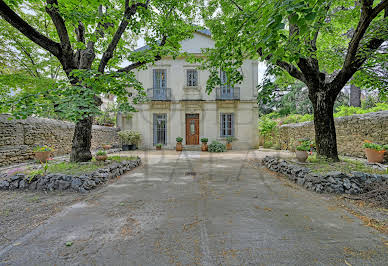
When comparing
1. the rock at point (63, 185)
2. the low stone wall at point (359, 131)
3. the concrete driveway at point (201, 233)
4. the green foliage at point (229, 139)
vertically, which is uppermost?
the low stone wall at point (359, 131)

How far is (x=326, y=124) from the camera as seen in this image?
4.89m

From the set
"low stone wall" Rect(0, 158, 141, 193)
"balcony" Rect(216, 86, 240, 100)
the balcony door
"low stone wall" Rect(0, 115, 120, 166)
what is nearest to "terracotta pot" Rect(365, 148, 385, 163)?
"balcony" Rect(216, 86, 240, 100)

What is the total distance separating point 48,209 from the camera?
2594 mm

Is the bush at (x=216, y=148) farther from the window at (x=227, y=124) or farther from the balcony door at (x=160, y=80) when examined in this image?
the balcony door at (x=160, y=80)

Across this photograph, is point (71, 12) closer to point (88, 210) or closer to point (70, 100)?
point (70, 100)

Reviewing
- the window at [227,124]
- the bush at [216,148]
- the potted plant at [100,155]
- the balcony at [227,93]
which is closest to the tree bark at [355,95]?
the balcony at [227,93]

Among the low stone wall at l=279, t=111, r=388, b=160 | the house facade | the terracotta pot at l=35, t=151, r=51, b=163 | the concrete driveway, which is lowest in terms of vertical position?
the concrete driveway

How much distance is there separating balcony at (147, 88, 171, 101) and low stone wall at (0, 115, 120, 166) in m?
4.88

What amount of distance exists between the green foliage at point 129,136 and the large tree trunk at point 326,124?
943 centimetres

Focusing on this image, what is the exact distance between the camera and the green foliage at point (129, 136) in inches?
419

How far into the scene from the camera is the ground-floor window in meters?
11.6

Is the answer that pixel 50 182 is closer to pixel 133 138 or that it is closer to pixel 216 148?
pixel 133 138

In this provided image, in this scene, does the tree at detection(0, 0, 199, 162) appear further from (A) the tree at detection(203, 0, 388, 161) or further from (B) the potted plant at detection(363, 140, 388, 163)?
(B) the potted plant at detection(363, 140, 388, 163)

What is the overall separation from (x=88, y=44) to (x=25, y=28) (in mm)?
1545
